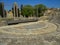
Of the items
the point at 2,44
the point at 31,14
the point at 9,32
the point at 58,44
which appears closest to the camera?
the point at 2,44

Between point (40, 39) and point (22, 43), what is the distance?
345 millimetres

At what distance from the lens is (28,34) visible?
2736 mm

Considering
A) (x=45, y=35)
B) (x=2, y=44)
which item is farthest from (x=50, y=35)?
(x=2, y=44)

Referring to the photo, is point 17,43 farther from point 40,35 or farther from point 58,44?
point 58,44

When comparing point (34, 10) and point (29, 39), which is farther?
point (34, 10)

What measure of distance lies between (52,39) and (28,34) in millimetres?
473

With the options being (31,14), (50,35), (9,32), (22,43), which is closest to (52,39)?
(50,35)

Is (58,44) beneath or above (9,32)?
beneath

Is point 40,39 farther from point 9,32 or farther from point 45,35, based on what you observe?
point 9,32

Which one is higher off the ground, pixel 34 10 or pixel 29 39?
pixel 29 39

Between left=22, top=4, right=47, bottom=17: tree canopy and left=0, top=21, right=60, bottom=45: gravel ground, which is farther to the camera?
left=22, top=4, right=47, bottom=17: tree canopy

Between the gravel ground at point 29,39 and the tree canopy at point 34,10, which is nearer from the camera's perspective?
the gravel ground at point 29,39

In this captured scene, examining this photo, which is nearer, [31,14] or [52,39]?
[52,39]

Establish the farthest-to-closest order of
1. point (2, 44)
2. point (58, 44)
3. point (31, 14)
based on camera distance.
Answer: point (31, 14) → point (58, 44) → point (2, 44)
